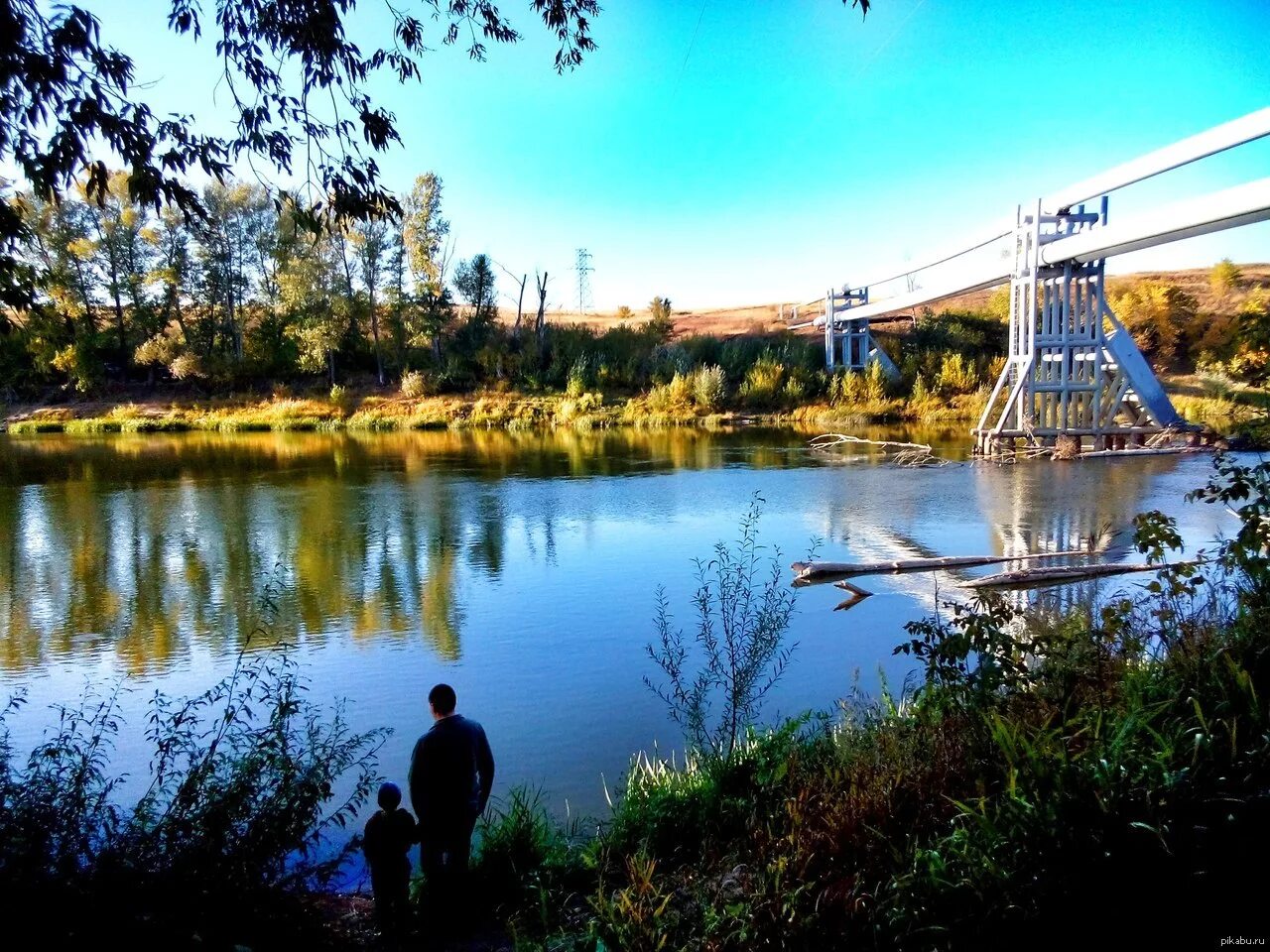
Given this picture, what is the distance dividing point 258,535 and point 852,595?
9.98 metres

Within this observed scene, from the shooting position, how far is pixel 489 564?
12836 mm

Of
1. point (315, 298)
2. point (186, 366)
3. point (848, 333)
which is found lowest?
point (186, 366)

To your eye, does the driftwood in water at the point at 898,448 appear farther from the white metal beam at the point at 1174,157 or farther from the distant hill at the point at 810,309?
the distant hill at the point at 810,309

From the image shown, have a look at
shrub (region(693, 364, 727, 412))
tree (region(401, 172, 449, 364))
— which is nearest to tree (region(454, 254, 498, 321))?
tree (region(401, 172, 449, 364))

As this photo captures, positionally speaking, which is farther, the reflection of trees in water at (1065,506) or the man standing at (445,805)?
the reflection of trees in water at (1065,506)

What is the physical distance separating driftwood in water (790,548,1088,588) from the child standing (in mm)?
7583

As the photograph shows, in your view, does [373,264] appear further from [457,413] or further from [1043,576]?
[1043,576]

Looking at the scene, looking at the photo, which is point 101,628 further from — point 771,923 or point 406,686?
point 771,923

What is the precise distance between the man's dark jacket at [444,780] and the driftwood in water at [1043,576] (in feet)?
23.6

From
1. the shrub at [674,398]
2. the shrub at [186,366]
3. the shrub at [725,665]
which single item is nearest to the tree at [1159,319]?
the shrub at [674,398]

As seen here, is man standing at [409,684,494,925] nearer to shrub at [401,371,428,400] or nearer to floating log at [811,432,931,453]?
floating log at [811,432,931,453]

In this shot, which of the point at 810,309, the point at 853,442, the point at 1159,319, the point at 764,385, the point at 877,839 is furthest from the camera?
the point at 810,309

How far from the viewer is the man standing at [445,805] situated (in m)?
4.22

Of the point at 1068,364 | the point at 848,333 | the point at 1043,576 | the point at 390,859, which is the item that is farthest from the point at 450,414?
the point at 390,859
